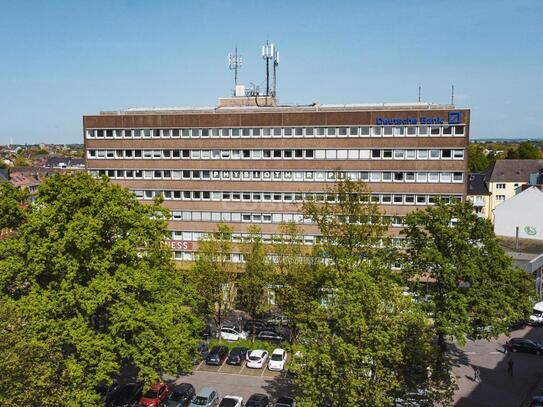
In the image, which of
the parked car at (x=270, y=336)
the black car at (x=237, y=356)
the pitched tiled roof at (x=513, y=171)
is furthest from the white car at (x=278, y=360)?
the pitched tiled roof at (x=513, y=171)

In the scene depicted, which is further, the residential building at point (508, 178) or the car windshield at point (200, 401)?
the residential building at point (508, 178)

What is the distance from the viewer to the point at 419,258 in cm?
3459

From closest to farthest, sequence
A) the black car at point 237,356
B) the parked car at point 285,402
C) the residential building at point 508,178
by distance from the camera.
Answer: the parked car at point 285,402 → the black car at point 237,356 → the residential building at point 508,178

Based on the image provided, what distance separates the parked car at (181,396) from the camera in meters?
31.2

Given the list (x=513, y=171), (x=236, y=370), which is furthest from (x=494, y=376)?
(x=513, y=171)

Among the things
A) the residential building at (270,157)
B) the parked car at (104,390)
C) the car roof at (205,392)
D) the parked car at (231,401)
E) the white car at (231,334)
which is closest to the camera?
the parked car at (231,401)

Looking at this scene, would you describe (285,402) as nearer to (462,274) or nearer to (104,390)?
(104,390)

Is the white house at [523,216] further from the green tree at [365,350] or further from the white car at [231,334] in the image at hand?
the green tree at [365,350]

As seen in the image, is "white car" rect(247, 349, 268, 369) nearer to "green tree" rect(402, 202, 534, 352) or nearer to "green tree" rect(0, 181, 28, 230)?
"green tree" rect(402, 202, 534, 352)

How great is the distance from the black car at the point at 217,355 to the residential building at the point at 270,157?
51.7 feet

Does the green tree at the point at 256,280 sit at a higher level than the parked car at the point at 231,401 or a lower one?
higher

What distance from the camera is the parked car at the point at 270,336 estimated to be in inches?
1703

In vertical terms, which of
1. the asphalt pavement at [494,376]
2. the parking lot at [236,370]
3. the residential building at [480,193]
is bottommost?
the asphalt pavement at [494,376]

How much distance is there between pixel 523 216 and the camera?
67.1 meters
